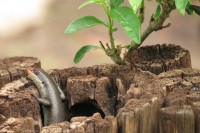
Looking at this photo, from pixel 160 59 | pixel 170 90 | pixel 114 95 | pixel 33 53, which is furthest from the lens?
pixel 33 53

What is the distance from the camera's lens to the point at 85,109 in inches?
168

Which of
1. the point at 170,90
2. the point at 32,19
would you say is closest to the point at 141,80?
the point at 170,90

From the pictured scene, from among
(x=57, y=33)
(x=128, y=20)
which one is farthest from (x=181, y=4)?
(x=57, y=33)

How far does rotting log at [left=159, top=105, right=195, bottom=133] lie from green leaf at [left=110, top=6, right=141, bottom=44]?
57 centimetres

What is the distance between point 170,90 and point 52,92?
3.31ft

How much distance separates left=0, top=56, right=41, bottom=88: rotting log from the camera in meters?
4.30

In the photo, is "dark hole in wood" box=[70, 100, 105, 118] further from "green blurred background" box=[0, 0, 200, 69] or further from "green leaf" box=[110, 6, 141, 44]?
"green blurred background" box=[0, 0, 200, 69]

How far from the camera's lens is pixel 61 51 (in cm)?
778

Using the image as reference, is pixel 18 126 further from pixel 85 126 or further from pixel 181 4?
pixel 181 4

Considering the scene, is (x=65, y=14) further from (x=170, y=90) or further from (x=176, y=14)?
(x=170, y=90)

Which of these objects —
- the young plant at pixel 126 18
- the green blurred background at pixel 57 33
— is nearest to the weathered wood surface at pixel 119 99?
the young plant at pixel 126 18

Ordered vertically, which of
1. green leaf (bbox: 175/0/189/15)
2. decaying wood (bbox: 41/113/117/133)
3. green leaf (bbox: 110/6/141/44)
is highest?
green leaf (bbox: 175/0/189/15)

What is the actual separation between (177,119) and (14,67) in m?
1.43

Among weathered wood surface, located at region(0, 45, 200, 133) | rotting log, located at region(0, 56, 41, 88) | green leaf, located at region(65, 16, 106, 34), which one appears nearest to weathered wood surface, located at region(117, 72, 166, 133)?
weathered wood surface, located at region(0, 45, 200, 133)
